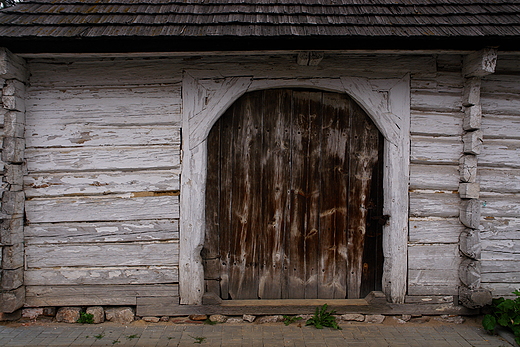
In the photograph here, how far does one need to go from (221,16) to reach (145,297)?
2922mm

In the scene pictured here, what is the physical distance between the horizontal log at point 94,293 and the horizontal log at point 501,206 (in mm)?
3418

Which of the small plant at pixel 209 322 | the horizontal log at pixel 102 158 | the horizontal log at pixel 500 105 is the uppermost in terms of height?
the horizontal log at pixel 500 105

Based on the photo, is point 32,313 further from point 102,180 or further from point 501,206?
point 501,206

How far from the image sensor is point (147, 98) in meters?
3.57

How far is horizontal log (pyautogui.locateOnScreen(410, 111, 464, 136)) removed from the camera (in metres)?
3.63

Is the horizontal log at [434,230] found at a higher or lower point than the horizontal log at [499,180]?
lower

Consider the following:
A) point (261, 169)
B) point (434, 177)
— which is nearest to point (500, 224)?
point (434, 177)

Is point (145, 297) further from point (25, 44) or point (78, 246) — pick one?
point (25, 44)

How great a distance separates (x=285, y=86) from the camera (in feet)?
11.9

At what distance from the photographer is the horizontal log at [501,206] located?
3.69m

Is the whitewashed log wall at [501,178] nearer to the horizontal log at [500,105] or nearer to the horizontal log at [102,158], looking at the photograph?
the horizontal log at [500,105]

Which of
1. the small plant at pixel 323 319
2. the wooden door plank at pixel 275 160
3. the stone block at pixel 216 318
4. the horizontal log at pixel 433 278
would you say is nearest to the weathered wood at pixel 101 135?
the wooden door plank at pixel 275 160

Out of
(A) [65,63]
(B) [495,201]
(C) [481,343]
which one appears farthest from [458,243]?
(A) [65,63]

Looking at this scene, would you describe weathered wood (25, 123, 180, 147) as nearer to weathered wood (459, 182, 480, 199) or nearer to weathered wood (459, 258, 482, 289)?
weathered wood (459, 182, 480, 199)
